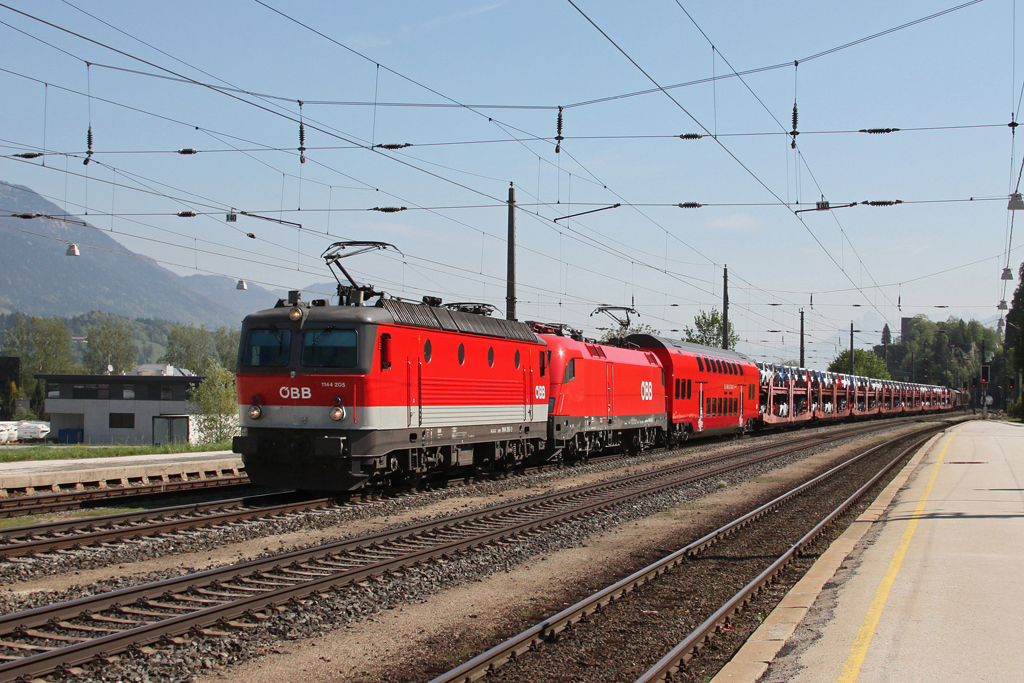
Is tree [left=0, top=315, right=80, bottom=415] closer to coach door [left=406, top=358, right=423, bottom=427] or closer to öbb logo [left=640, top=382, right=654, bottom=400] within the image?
öbb logo [left=640, top=382, right=654, bottom=400]

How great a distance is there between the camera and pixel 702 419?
114ft

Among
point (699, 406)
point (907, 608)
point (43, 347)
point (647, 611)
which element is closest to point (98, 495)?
point (647, 611)

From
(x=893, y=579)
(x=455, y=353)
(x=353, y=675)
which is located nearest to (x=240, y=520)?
(x=455, y=353)

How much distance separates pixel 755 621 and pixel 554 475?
12934 millimetres

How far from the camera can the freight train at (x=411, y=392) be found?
14.9m

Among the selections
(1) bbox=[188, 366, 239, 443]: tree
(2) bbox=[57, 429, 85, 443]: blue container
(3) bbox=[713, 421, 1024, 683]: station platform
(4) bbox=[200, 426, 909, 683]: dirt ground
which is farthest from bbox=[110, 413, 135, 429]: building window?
(3) bbox=[713, 421, 1024, 683]: station platform

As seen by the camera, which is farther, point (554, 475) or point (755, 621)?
point (554, 475)

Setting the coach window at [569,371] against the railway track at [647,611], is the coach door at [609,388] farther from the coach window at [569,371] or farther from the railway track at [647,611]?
the railway track at [647,611]

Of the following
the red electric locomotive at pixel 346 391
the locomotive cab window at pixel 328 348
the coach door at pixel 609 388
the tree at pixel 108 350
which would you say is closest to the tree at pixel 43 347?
the tree at pixel 108 350

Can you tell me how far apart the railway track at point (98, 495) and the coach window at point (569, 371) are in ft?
29.1

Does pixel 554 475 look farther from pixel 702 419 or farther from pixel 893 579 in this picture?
pixel 702 419

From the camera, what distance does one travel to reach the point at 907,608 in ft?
26.2

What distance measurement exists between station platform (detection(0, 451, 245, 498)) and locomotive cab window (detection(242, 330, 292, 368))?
4946 millimetres

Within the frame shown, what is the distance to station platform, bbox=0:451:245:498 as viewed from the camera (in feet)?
54.4
